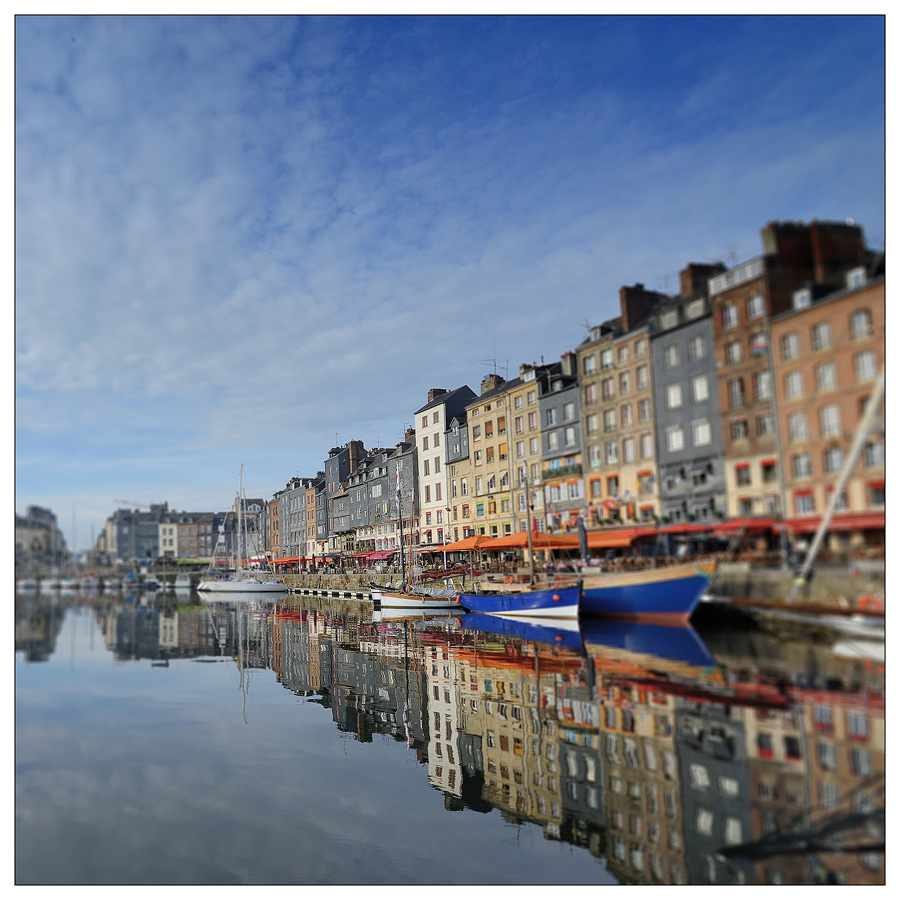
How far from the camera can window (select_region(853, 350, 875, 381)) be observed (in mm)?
7309

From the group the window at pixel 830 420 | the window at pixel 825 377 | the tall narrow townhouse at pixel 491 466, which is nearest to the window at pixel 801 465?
the window at pixel 830 420

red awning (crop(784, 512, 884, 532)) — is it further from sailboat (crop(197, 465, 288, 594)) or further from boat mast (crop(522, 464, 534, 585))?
sailboat (crop(197, 465, 288, 594))

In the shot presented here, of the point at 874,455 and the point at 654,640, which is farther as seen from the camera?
the point at 654,640

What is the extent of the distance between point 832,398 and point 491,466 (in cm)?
1226

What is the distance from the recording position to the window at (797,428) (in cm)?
783

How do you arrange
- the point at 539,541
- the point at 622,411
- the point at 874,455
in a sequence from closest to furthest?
the point at 874,455 → the point at 622,411 → the point at 539,541

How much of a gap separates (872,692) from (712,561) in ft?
7.70

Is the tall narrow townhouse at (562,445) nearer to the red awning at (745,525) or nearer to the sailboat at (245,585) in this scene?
the red awning at (745,525)

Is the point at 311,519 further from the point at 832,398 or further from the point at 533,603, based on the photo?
the point at 832,398

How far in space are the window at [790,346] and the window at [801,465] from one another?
3.73ft

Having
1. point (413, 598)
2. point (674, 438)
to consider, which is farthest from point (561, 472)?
point (413, 598)

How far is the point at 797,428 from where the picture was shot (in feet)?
25.9

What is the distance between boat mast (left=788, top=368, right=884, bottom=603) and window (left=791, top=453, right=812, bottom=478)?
334 mm

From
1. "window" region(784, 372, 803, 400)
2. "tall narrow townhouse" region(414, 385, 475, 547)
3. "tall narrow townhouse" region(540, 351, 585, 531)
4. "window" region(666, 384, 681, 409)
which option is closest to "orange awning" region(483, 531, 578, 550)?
"tall narrow townhouse" region(540, 351, 585, 531)
